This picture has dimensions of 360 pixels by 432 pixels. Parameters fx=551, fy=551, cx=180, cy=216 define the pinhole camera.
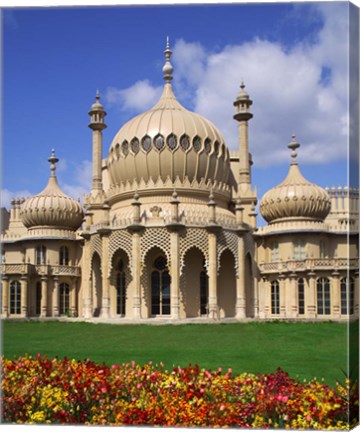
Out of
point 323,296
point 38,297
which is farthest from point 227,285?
point 38,297

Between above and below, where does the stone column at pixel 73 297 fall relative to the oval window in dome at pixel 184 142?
below

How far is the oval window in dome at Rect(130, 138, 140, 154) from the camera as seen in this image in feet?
107

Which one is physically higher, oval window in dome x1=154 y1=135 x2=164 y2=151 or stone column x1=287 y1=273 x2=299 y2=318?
oval window in dome x1=154 y1=135 x2=164 y2=151

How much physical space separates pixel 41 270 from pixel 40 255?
1.77 metres

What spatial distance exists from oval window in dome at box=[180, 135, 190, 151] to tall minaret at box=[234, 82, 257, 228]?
459 cm

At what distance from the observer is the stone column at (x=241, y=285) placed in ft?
99.2

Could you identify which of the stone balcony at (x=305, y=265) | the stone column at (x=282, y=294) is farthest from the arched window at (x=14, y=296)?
the stone column at (x=282, y=294)

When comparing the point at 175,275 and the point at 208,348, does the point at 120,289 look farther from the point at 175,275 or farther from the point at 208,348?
the point at 208,348

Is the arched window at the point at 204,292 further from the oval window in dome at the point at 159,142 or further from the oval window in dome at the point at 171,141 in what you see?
the oval window in dome at the point at 159,142

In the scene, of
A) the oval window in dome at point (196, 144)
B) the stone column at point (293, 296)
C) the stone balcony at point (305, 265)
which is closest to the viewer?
the stone balcony at point (305, 265)

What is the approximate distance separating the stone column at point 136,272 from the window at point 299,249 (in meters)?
9.64

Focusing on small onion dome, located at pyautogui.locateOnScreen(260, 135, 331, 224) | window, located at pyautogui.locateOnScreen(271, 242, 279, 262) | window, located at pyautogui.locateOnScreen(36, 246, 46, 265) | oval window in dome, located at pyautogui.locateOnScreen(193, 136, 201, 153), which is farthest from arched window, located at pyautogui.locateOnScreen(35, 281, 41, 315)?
small onion dome, located at pyautogui.locateOnScreen(260, 135, 331, 224)

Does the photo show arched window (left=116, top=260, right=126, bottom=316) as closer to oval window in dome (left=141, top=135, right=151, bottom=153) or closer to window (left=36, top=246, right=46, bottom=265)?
window (left=36, top=246, right=46, bottom=265)

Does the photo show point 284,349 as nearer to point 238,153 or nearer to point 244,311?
point 244,311
